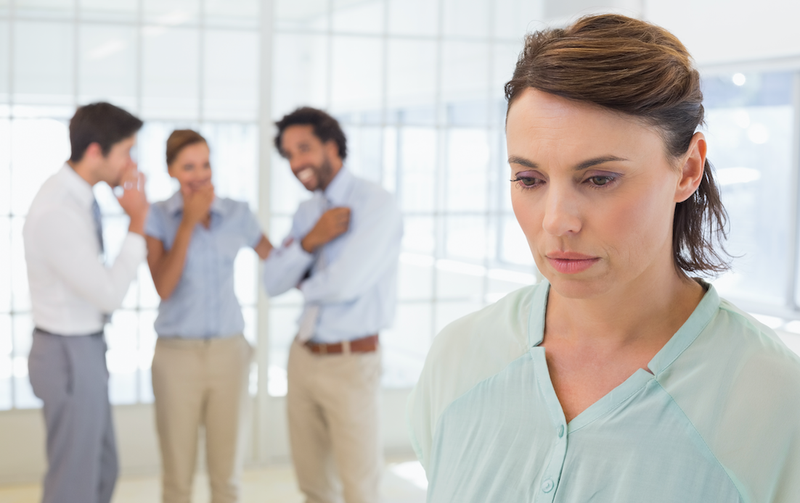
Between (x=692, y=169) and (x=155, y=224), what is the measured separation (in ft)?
9.04

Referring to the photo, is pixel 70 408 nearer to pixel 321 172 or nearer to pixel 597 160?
pixel 321 172

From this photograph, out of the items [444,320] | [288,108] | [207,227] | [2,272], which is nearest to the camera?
[207,227]

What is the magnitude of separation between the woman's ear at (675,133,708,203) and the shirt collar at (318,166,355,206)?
2306mm

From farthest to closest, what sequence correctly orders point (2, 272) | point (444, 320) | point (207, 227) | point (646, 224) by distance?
1. point (444, 320)
2. point (2, 272)
3. point (207, 227)
4. point (646, 224)

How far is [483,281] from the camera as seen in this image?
15.5 ft

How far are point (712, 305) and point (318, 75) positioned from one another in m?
3.57

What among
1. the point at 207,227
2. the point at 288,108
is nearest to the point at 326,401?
the point at 207,227

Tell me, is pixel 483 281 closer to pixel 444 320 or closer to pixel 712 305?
pixel 444 320

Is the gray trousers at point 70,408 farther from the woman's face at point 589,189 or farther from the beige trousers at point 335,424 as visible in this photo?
the woman's face at point 589,189

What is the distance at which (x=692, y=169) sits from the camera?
3.37ft

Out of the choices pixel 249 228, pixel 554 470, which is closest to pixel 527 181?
pixel 554 470

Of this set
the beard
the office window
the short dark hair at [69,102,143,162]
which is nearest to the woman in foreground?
the beard

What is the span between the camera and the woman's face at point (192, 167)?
3.31 metres

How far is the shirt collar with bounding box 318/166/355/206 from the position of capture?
3.25 meters
